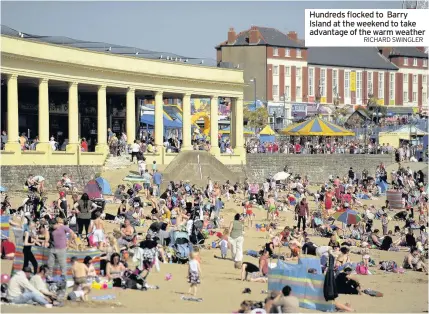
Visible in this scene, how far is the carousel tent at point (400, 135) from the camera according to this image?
63.0 m

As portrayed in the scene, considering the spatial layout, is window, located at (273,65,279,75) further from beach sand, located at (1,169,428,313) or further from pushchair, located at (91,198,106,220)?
beach sand, located at (1,169,428,313)

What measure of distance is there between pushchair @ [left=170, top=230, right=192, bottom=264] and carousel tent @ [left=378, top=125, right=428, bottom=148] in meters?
39.1

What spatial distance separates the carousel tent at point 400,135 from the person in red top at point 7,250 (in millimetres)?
43903

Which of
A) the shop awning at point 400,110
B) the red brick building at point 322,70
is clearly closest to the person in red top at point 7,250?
the red brick building at point 322,70

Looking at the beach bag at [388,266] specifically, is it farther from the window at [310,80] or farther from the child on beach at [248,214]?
the window at [310,80]

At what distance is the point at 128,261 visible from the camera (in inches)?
870

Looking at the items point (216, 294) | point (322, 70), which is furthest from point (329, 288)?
point (322, 70)

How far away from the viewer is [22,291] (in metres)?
18.1

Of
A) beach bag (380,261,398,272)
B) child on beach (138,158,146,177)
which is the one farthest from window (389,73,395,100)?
beach bag (380,261,398,272)

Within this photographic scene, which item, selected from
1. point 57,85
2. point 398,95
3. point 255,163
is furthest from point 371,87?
point 57,85

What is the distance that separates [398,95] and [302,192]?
62.1 m

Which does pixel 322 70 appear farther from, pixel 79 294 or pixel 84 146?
pixel 79 294

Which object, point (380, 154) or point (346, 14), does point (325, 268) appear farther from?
point (380, 154)

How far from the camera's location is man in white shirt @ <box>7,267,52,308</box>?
18.0 meters
